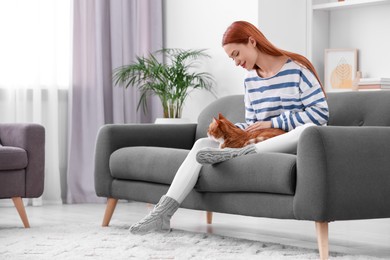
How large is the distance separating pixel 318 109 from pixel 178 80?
2165 millimetres

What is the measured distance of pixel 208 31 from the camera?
5363 millimetres

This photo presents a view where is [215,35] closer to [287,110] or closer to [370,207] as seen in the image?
[287,110]

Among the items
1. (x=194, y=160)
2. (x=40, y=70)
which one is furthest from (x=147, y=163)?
(x=40, y=70)

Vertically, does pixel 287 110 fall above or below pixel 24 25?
below

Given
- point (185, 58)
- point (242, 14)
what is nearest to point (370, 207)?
point (242, 14)

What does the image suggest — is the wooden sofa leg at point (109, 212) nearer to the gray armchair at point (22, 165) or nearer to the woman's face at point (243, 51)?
the gray armchair at point (22, 165)

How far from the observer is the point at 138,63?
5.72 metres

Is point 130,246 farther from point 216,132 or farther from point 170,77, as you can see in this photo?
point 170,77

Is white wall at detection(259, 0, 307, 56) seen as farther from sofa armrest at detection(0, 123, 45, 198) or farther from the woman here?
sofa armrest at detection(0, 123, 45, 198)

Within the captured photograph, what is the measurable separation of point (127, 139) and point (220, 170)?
97 centimetres

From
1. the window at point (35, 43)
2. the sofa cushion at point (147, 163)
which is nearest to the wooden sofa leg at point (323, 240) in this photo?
the sofa cushion at point (147, 163)

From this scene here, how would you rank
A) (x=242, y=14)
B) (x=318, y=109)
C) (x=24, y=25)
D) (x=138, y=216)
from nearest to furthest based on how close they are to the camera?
(x=318, y=109) → (x=138, y=216) → (x=242, y=14) → (x=24, y=25)

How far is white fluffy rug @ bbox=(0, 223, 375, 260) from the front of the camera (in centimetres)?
297

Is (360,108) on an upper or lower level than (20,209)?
upper
